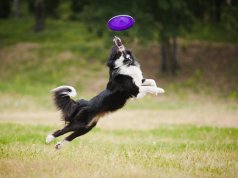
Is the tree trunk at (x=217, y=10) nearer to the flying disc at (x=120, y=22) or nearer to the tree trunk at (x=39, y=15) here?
the tree trunk at (x=39, y=15)

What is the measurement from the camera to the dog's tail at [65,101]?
8.80 metres

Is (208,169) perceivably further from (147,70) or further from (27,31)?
(27,31)

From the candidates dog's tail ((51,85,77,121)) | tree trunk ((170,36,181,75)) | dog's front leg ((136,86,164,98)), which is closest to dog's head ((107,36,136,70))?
dog's front leg ((136,86,164,98))

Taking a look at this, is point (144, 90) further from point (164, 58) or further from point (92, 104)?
point (164, 58)

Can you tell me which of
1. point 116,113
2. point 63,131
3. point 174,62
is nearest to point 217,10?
point 174,62

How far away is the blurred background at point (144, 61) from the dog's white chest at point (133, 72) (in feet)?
27.4

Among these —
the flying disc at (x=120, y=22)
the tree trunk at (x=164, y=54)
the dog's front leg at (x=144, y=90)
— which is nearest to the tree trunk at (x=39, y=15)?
the tree trunk at (x=164, y=54)

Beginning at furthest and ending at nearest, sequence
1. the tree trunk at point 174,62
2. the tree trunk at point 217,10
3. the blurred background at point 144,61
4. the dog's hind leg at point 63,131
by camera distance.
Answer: the tree trunk at point 217,10
the tree trunk at point 174,62
the blurred background at point 144,61
the dog's hind leg at point 63,131

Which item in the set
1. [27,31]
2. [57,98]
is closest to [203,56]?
[27,31]

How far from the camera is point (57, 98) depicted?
8930 mm

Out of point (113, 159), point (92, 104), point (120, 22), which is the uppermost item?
point (120, 22)

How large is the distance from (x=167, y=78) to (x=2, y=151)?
23.3m

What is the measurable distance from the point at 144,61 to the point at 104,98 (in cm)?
2515

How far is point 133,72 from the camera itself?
903 cm
